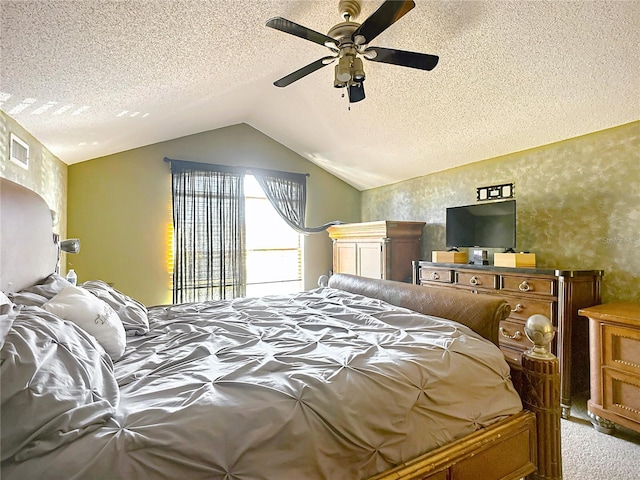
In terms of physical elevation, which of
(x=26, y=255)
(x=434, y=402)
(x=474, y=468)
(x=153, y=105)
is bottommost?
(x=474, y=468)

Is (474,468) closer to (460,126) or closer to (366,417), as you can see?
(366,417)

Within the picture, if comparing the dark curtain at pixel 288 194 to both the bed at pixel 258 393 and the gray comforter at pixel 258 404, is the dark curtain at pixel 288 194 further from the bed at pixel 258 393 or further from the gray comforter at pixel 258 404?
the gray comforter at pixel 258 404

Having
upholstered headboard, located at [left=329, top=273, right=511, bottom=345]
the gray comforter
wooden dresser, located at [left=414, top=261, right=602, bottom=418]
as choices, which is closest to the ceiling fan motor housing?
upholstered headboard, located at [left=329, top=273, right=511, bottom=345]

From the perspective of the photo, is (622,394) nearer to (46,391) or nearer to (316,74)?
(46,391)

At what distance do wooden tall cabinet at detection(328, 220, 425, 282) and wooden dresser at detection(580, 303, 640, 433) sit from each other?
2.06 meters

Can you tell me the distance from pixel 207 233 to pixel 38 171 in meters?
1.90

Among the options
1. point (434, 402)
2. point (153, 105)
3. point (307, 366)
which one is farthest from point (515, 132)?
point (153, 105)

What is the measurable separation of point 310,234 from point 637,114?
3806 millimetres

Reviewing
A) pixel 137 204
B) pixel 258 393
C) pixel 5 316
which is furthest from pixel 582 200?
pixel 137 204

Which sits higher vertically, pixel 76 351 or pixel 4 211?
pixel 4 211

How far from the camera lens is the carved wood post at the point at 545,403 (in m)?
1.39

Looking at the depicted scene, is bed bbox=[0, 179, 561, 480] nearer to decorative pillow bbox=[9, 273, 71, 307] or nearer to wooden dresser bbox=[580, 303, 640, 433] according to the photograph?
decorative pillow bbox=[9, 273, 71, 307]

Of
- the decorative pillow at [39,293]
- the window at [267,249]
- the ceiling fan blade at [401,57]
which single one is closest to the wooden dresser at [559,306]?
the ceiling fan blade at [401,57]

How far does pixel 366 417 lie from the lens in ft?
3.39
